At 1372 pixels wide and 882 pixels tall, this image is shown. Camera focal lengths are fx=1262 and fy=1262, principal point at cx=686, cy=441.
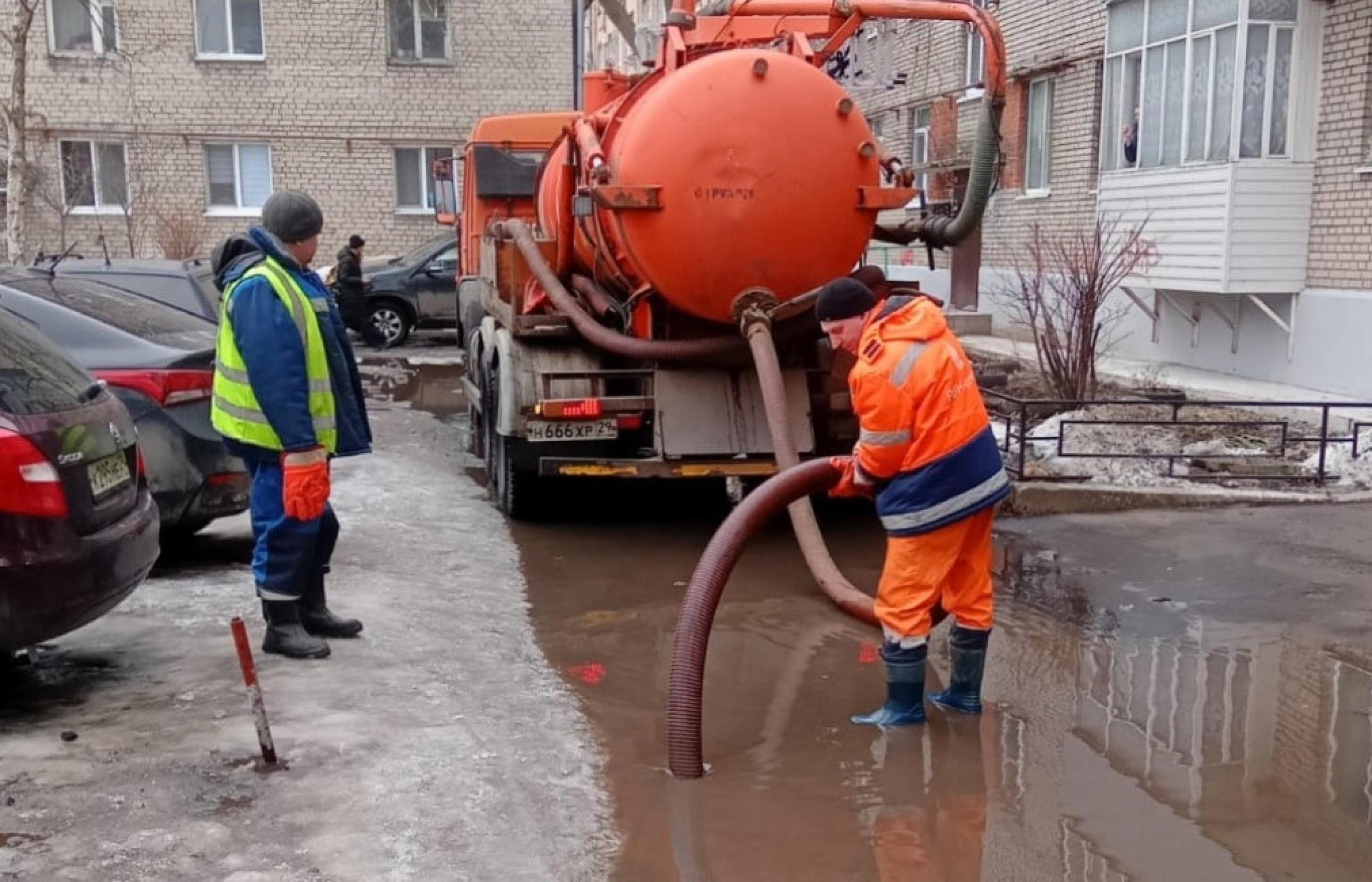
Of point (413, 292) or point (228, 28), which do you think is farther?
point (228, 28)

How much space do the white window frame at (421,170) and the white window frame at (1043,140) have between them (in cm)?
1123

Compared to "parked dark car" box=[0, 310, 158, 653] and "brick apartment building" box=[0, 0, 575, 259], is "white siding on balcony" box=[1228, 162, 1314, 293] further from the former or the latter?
"brick apartment building" box=[0, 0, 575, 259]

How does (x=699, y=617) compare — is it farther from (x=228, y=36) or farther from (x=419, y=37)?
(x=228, y=36)

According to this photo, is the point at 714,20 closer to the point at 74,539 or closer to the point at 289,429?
the point at 289,429

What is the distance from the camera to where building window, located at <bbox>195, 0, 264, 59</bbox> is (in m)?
23.2

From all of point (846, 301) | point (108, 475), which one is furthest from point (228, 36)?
point (846, 301)

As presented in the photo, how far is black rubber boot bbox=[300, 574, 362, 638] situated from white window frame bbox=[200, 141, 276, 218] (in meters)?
19.9

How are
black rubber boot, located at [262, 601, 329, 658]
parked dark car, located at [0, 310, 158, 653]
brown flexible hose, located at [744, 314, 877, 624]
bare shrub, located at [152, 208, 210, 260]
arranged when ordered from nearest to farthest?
parked dark car, located at [0, 310, 158, 653] < black rubber boot, located at [262, 601, 329, 658] < brown flexible hose, located at [744, 314, 877, 624] < bare shrub, located at [152, 208, 210, 260]

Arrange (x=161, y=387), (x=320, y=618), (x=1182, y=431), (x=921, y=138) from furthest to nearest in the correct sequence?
(x=921, y=138), (x=1182, y=431), (x=161, y=387), (x=320, y=618)

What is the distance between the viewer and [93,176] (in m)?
23.4

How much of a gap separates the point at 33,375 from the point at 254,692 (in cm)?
142

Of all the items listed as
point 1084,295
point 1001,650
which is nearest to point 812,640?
point 1001,650

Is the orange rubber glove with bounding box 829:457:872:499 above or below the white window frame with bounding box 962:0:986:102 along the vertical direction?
below

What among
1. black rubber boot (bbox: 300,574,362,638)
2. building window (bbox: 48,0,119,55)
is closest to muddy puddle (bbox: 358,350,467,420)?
black rubber boot (bbox: 300,574,362,638)
